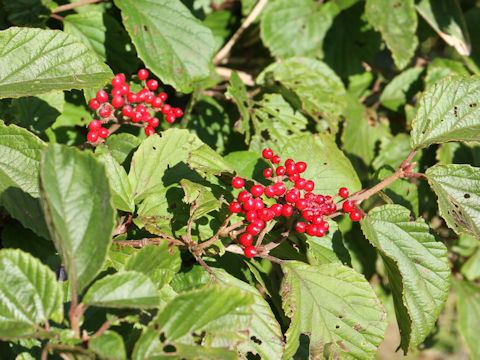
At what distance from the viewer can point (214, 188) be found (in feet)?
5.55

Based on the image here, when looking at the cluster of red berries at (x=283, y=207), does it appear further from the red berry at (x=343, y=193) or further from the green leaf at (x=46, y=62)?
the green leaf at (x=46, y=62)

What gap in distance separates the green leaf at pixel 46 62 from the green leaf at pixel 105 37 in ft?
2.29

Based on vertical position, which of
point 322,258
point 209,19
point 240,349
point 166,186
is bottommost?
point 240,349

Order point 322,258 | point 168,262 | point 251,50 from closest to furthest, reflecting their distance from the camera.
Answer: point 168,262 → point 322,258 → point 251,50

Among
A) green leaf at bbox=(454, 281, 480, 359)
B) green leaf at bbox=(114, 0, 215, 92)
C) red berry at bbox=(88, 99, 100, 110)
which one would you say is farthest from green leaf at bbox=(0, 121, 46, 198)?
green leaf at bbox=(454, 281, 480, 359)

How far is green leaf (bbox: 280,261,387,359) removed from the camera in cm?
150

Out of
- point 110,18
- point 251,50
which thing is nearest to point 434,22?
point 251,50

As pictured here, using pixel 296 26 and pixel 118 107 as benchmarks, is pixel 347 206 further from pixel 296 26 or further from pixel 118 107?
pixel 296 26

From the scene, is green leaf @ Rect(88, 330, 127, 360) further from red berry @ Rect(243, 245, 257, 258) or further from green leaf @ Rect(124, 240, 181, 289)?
red berry @ Rect(243, 245, 257, 258)

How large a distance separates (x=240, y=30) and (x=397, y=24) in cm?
95

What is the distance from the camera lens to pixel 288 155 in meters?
1.91

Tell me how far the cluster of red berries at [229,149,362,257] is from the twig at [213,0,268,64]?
1484mm

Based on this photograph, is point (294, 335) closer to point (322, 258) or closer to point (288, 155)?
point (322, 258)

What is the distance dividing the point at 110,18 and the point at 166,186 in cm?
107
